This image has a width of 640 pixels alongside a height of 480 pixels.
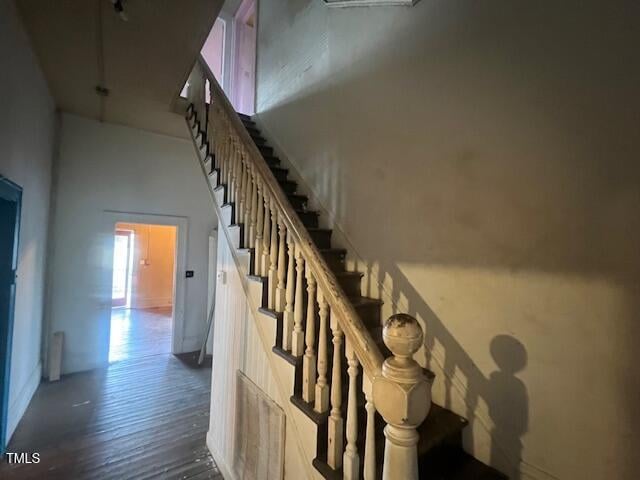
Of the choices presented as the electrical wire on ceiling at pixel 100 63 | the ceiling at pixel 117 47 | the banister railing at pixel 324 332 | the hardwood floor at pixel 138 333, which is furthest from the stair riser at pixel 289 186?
the hardwood floor at pixel 138 333

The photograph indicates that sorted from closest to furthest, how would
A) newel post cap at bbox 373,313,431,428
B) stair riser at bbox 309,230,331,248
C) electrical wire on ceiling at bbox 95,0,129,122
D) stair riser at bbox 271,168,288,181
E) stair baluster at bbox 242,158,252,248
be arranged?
1. newel post cap at bbox 373,313,431,428
2. electrical wire on ceiling at bbox 95,0,129,122
3. stair baluster at bbox 242,158,252,248
4. stair riser at bbox 309,230,331,248
5. stair riser at bbox 271,168,288,181

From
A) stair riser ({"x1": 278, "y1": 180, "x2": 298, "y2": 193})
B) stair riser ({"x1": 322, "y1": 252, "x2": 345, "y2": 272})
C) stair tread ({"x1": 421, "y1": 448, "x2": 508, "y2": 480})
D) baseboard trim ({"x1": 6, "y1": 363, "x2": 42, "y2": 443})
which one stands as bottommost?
A: baseboard trim ({"x1": 6, "y1": 363, "x2": 42, "y2": 443})

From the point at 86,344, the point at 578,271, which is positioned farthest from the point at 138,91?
the point at 578,271

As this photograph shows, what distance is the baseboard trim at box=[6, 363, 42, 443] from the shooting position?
2.38m

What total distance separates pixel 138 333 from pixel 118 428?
10.3 ft

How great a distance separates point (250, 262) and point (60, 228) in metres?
3.03

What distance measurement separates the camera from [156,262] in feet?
25.9

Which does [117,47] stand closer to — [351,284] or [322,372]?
[351,284]

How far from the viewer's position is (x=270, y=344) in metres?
1.65

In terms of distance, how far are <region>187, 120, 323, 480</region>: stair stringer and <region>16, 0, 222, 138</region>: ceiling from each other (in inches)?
46.6

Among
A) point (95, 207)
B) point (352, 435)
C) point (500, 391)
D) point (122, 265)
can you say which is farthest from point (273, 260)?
point (122, 265)

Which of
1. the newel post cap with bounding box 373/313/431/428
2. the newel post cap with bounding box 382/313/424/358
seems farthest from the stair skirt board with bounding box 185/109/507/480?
the newel post cap with bounding box 382/313/424/358

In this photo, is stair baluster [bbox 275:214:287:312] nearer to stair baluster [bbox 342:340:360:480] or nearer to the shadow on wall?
stair baluster [bbox 342:340:360:480]

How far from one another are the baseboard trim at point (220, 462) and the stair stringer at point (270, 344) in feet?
2.99
